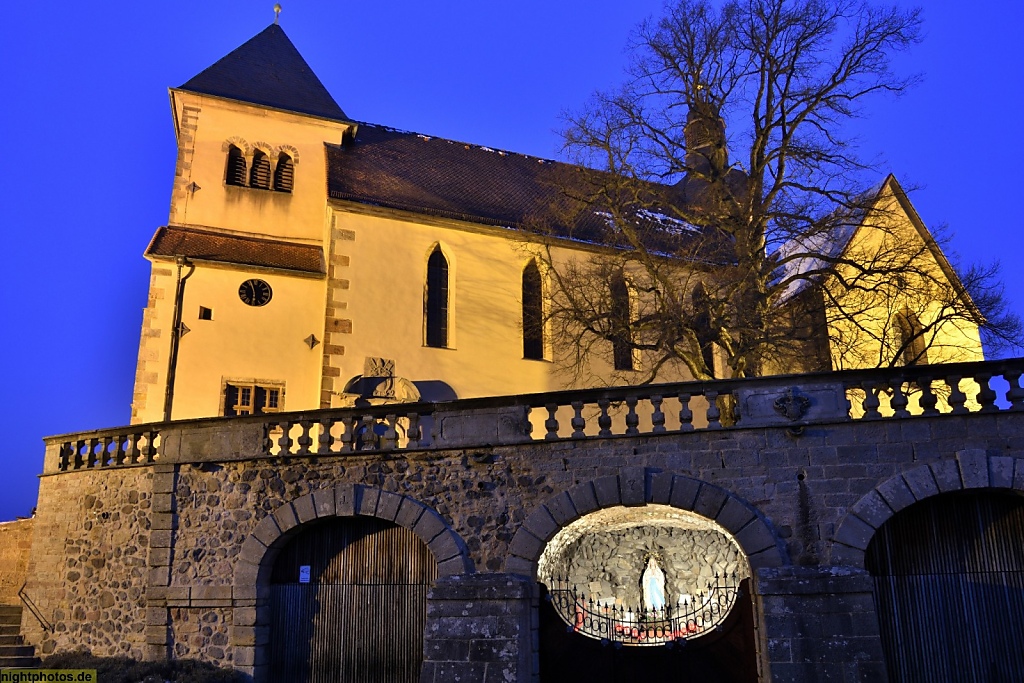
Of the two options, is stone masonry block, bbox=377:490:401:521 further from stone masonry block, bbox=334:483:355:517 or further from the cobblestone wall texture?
the cobblestone wall texture

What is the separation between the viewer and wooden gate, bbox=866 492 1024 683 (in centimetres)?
816

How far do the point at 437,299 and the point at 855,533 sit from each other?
36.4ft

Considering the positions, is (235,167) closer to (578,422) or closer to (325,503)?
(325,503)

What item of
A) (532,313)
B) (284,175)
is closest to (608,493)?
(532,313)

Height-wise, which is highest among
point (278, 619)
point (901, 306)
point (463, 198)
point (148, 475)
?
point (463, 198)

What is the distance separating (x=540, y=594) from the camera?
8.98m

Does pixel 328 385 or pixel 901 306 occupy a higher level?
pixel 901 306

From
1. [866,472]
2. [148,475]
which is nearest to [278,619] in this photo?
[148,475]

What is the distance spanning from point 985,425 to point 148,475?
9.28 meters

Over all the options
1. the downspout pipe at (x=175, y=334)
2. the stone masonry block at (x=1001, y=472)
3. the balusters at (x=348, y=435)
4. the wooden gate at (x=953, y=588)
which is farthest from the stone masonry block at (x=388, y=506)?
the downspout pipe at (x=175, y=334)

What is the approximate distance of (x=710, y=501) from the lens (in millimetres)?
8688

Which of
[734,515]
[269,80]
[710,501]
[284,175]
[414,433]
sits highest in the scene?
[269,80]

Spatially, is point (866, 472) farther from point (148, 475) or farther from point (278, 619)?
point (148, 475)

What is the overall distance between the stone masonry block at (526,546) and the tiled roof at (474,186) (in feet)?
24.8
